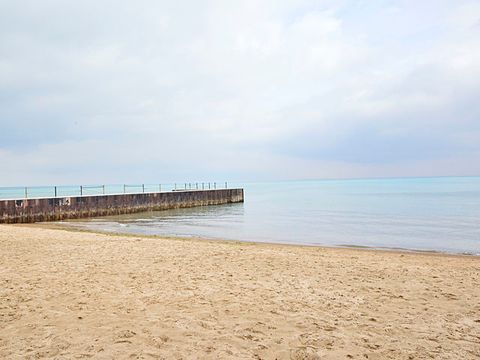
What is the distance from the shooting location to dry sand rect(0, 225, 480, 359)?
14.3 ft

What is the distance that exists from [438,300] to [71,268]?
7508 mm

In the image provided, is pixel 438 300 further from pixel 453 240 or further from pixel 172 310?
pixel 453 240

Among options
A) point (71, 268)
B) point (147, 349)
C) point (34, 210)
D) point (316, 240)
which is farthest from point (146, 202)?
point (147, 349)

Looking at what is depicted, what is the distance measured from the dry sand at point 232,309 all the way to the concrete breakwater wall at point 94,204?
19.6 m

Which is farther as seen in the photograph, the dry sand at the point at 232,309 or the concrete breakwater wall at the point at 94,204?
the concrete breakwater wall at the point at 94,204

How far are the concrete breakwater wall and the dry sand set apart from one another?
1963 centimetres

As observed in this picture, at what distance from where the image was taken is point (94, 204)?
3325cm

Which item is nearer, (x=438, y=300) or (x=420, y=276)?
(x=438, y=300)

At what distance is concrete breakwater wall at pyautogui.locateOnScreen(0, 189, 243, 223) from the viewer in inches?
1054

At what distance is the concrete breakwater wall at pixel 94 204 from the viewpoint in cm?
2677

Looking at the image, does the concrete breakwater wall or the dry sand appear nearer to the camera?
the dry sand

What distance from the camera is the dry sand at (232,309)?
4.35m

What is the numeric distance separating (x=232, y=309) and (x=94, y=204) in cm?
3020

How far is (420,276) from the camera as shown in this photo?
334 inches
